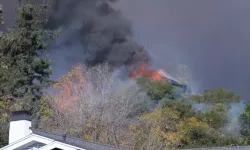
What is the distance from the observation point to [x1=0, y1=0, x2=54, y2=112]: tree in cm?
3953

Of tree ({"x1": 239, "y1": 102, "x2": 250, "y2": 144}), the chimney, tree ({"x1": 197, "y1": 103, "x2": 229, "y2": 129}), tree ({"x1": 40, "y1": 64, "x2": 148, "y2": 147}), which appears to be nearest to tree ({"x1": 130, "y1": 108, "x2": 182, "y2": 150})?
tree ({"x1": 40, "y1": 64, "x2": 148, "y2": 147})

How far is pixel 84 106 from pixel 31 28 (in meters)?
9.54

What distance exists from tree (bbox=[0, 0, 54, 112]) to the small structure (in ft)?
61.1

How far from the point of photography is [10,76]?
130ft

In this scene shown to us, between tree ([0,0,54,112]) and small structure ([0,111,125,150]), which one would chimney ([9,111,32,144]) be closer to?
small structure ([0,111,125,150])

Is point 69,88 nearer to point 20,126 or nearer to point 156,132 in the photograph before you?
point 156,132

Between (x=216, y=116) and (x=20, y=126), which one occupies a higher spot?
(x=216, y=116)

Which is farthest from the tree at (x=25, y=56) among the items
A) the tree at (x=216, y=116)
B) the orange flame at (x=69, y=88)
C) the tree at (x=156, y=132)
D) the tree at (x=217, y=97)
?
the tree at (x=217, y=97)

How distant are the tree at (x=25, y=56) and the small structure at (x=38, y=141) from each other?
18629mm

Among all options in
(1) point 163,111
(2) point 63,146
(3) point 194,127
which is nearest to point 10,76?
(1) point 163,111

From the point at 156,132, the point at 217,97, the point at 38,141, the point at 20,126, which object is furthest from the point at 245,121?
the point at 38,141

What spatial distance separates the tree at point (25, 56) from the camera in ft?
130

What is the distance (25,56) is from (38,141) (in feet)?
81.5

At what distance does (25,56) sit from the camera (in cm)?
4200
